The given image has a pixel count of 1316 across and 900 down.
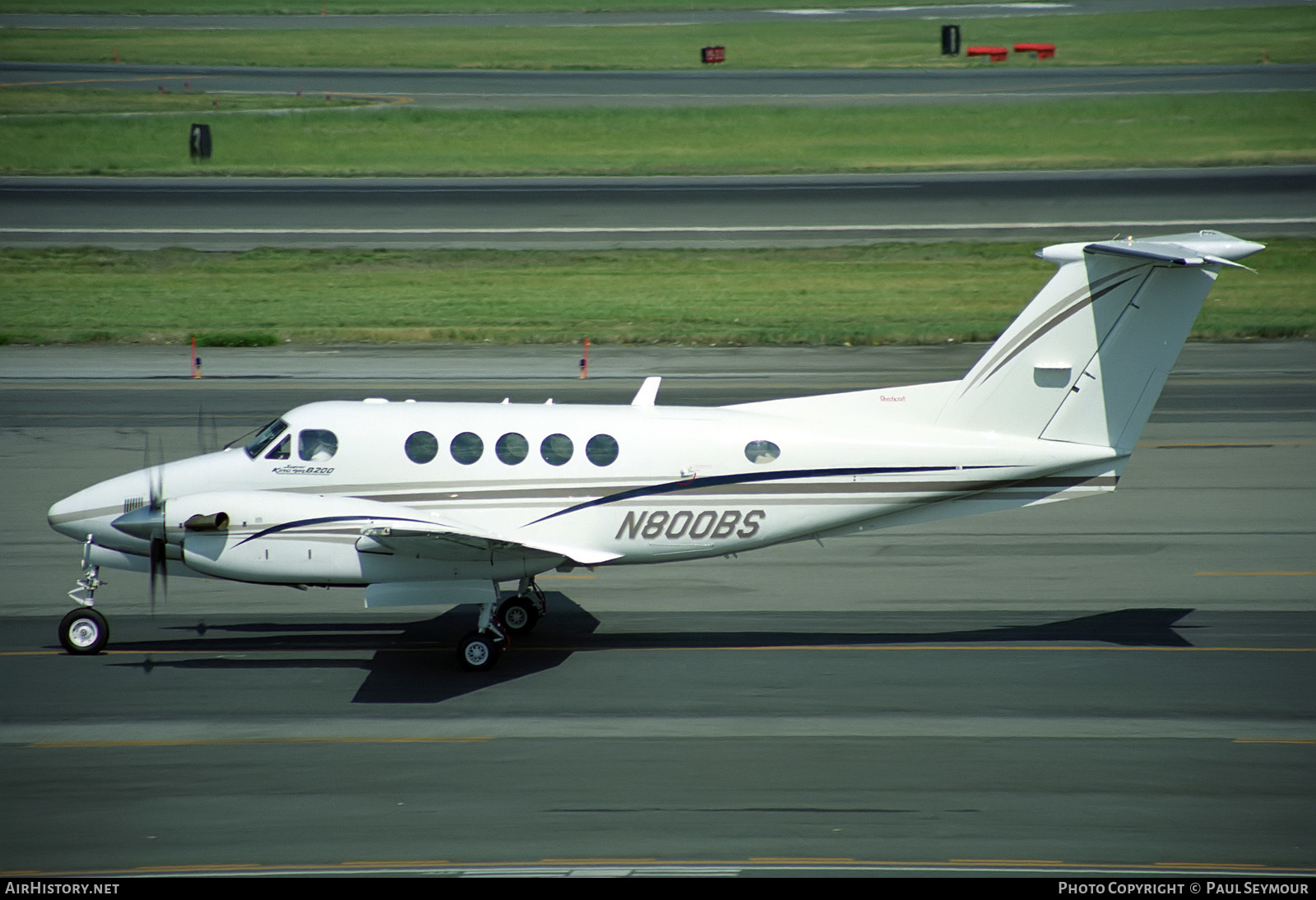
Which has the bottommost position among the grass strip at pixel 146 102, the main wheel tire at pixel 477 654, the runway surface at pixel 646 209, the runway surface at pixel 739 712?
the runway surface at pixel 739 712

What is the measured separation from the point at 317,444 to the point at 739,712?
218 inches

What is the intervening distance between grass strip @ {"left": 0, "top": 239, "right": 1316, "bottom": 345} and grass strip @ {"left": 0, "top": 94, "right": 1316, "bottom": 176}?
16314mm

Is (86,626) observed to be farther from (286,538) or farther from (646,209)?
(646,209)

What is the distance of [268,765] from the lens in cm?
1169

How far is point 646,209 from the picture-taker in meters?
49.8

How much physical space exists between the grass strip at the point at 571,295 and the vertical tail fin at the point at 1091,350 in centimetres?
1870

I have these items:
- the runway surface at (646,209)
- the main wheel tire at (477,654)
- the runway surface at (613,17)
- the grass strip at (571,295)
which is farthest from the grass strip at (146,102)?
the main wheel tire at (477,654)

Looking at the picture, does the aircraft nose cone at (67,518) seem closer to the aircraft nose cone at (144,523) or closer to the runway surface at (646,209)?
the aircraft nose cone at (144,523)

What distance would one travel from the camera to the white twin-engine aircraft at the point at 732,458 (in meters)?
14.3

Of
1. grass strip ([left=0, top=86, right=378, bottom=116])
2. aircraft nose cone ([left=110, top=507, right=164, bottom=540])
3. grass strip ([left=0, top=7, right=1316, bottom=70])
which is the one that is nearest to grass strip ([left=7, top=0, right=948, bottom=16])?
grass strip ([left=0, top=7, right=1316, bottom=70])

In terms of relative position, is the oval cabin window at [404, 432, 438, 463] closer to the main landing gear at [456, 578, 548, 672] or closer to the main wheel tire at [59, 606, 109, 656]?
the main landing gear at [456, 578, 548, 672]

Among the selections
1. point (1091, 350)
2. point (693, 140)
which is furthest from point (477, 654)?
point (693, 140)
